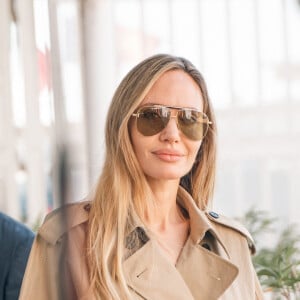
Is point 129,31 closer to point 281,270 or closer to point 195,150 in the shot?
point 281,270

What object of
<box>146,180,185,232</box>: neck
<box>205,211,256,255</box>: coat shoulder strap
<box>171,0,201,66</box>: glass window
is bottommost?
<box>205,211,256,255</box>: coat shoulder strap

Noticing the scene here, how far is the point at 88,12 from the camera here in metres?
0.50

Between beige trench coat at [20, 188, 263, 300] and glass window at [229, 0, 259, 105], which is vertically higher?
glass window at [229, 0, 259, 105]

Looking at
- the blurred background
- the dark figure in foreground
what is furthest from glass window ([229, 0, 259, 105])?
the dark figure in foreground

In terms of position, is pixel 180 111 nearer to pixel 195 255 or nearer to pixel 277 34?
pixel 195 255

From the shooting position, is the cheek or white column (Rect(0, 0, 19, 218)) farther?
white column (Rect(0, 0, 19, 218))

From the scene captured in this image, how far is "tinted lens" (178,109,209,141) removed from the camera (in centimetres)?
99

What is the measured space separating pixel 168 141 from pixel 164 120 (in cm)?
3

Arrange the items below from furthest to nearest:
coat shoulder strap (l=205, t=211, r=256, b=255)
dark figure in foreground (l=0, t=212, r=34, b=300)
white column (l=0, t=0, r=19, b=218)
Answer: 1. white column (l=0, t=0, r=19, b=218)
2. dark figure in foreground (l=0, t=212, r=34, b=300)
3. coat shoulder strap (l=205, t=211, r=256, b=255)

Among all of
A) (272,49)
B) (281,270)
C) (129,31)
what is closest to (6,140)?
(129,31)

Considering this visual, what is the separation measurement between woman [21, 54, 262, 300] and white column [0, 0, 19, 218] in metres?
2.33

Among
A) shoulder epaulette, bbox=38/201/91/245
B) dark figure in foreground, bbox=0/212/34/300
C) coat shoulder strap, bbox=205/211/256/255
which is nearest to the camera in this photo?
shoulder epaulette, bbox=38/201/91/245

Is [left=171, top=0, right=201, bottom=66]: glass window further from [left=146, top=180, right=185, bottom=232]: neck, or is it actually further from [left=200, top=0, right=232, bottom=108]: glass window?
[left=146, top=180, right=185, bottom=232]: neck

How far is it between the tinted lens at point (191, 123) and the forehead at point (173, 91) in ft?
0.04
